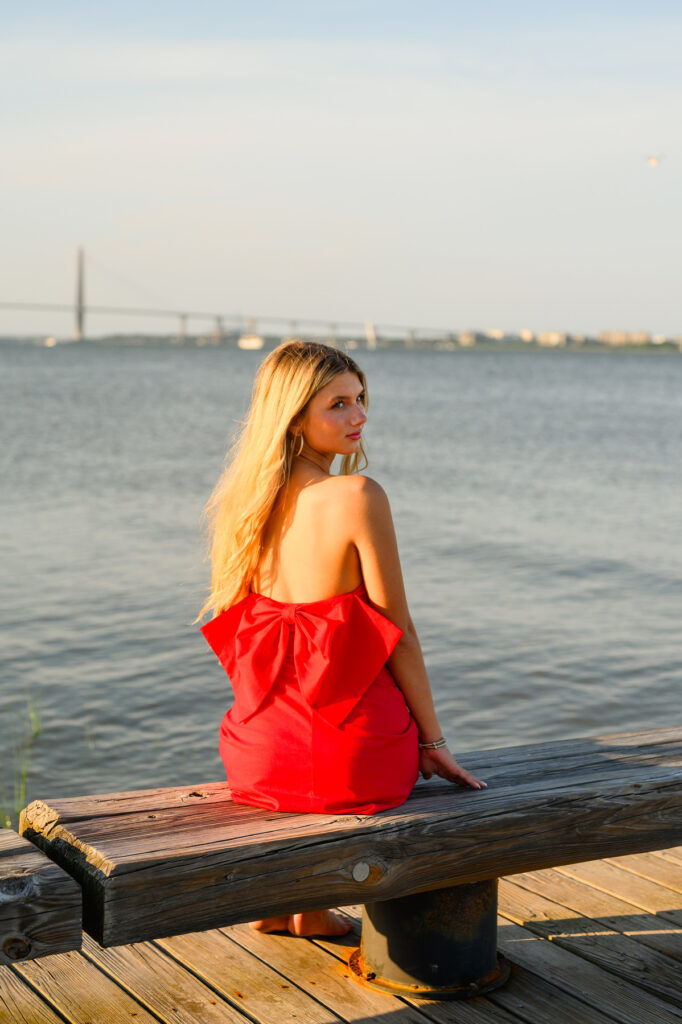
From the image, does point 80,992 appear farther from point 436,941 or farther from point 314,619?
point 314,619

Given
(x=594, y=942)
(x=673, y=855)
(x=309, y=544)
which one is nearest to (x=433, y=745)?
(x=309, y=544)

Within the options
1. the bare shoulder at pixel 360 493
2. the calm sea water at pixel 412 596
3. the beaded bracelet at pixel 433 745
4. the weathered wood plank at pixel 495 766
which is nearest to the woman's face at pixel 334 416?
the bare shoulder at pixel 360 493

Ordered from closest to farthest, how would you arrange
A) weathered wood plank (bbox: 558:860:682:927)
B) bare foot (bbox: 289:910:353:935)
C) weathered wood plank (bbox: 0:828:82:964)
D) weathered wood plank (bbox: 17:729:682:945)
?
weathered wood plank (bbox: 0:828:82:964) → weathered wood plank (bbox: 17:729:682:945) → bare foot (bbox: 289:910:353:935) → weathered wood plank (bbox: 558:860:682:927)

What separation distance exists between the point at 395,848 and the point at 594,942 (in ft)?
2.84

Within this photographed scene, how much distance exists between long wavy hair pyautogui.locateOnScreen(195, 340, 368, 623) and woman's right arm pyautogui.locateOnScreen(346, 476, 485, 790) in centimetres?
21

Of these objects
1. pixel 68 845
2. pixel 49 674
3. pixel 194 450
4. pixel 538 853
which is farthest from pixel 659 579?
pixel 194 450

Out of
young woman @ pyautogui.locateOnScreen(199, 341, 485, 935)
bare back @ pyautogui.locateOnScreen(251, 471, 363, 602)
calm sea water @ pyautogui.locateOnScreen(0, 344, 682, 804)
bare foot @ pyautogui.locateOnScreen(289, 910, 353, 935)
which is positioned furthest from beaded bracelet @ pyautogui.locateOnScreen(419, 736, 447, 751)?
calm sea water @ pyautogui.locateOnScreen(0, 344, 682, 804)

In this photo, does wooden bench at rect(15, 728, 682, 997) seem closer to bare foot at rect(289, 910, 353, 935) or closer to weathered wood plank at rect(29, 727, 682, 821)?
weathered wood plank at rect(29, 727, 682, 821)

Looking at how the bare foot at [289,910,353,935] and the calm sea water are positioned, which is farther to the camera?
the calm sea water

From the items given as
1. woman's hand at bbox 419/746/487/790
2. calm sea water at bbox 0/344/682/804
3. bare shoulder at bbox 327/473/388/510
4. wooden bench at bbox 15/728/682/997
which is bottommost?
calm sea water at bbox 0/344/682/804

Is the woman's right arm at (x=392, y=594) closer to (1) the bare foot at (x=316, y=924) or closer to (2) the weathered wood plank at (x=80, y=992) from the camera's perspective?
(1) the bare foot at (x=316, y=924)

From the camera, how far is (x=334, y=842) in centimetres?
216

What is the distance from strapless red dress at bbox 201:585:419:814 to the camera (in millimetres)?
2312

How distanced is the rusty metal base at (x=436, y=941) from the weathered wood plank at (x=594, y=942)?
13.2 inches
